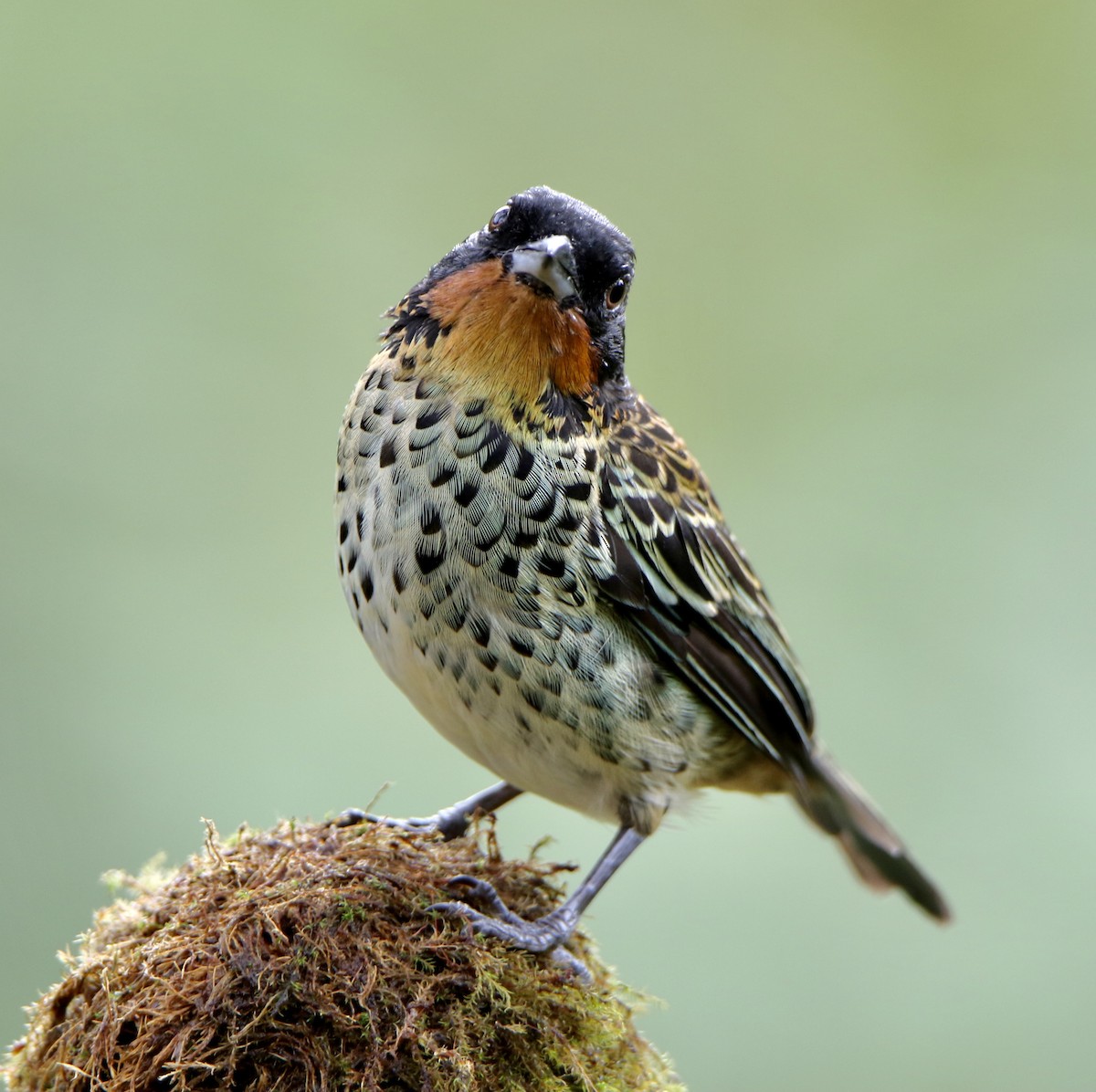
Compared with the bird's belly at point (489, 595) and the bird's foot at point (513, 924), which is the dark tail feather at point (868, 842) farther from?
the bird's foot at point (513, 924)

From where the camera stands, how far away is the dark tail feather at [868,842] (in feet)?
18.4

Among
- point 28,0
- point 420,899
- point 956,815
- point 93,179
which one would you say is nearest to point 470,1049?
point 420,899

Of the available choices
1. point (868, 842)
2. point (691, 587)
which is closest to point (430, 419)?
point (691, 587)

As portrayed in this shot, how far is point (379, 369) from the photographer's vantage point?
4410mm

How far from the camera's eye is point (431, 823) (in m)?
4.62

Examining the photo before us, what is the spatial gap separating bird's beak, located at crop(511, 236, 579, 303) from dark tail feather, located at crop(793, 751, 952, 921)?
2.38m

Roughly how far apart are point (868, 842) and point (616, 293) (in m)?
2.62

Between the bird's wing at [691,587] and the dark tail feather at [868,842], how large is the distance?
47 cm

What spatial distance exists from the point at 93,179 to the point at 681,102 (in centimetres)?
402

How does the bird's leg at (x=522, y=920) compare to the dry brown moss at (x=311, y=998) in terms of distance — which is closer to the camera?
the dry brown moss at (x=311, y=998)

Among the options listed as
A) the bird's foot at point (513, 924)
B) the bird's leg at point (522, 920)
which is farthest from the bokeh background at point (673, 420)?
the bird's foot at point (513, 924)

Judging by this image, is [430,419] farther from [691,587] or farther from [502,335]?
[691,587]

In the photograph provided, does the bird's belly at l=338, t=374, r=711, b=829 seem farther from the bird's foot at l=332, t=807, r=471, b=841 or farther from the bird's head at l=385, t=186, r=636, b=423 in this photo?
the bird's foot at l=332, t=807, r=471, b=841

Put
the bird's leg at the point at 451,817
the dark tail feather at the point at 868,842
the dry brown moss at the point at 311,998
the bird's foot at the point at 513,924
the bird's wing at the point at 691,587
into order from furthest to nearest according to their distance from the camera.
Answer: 1. the dark tail feather at the point at 868,842
2. the bird's wing at the point at 691,587
3. the bird's leg at the point at 451,817
4. the bird's foot at the point at 513,924
5. the dry brown moss at the point at 311,998
